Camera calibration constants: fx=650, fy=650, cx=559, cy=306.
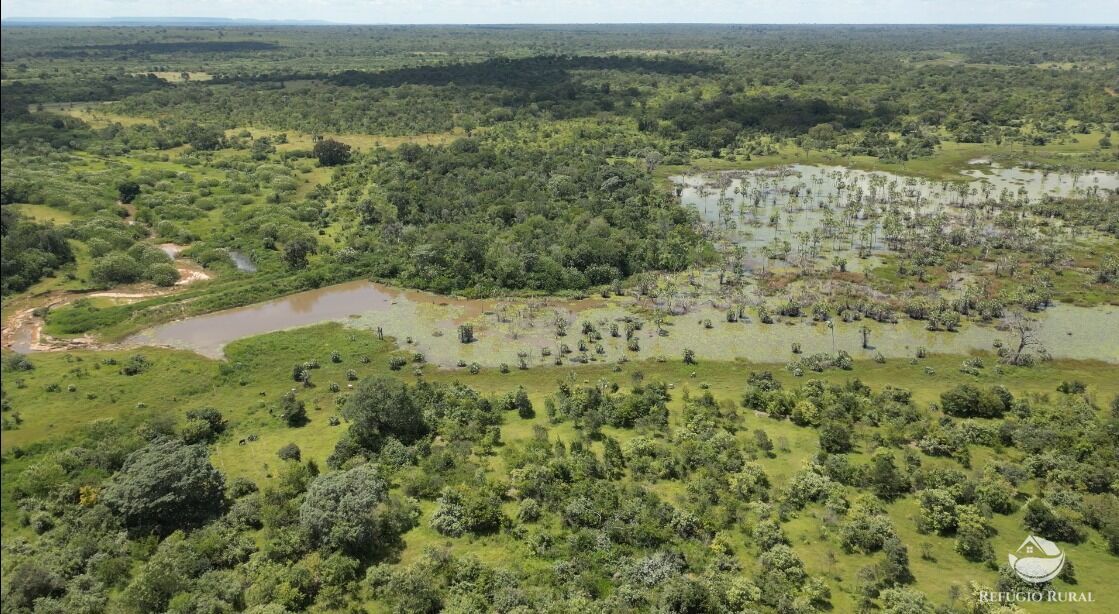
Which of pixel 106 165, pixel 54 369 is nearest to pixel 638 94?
pixel 106 165

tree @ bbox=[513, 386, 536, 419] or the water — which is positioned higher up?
the water

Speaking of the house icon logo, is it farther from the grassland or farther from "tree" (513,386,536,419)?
"tree" (513,386,536,419)

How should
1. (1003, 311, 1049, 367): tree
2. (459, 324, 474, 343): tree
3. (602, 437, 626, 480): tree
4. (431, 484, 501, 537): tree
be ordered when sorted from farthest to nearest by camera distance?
(459, 324, 474, 343): tree
(1003, 311, 1049, 367): tree
(602, 437, 626, 480): tree
(431, 484, 501, 537): tree

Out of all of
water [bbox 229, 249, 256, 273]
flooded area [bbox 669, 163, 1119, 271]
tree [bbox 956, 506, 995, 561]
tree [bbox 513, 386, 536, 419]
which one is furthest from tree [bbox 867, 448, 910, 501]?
water [bbox 229, 249, 256, 273]

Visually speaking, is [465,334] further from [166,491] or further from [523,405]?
[166,491]

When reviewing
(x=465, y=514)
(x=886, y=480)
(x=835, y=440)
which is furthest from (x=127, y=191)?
(x=886, y=480)

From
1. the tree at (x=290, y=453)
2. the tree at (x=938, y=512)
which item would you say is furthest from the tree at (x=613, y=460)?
the tree at (x=290, y=453)

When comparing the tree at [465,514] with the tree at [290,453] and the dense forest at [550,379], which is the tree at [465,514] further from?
the tree at [290,453]
